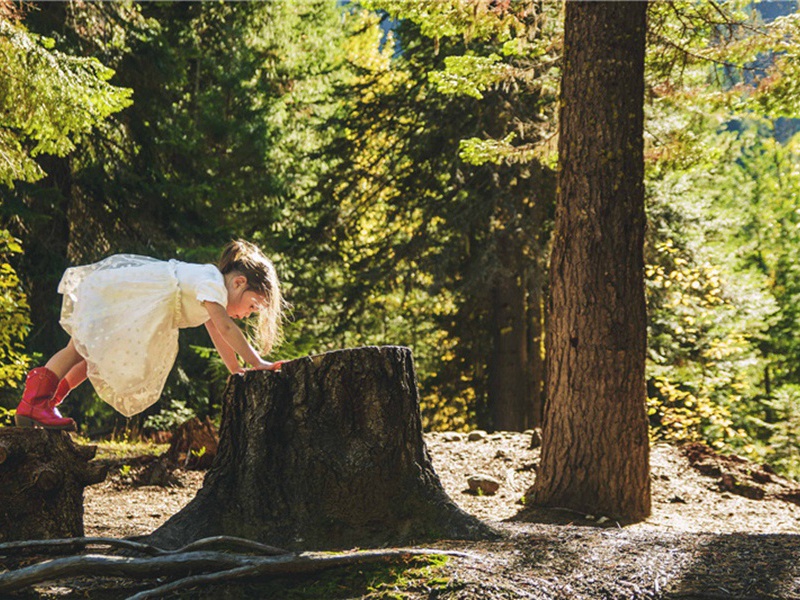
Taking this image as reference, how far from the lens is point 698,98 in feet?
30.8

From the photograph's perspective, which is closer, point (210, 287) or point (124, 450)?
point (210, 287)

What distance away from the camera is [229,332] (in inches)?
191

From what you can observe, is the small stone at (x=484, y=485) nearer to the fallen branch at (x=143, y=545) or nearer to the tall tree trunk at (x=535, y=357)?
the fallen branch at (x=143, y=545)

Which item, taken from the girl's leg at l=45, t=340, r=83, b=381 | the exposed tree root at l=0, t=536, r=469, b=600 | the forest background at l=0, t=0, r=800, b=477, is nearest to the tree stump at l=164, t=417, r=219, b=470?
the forest background at l=0, t=0, r=800, b=477

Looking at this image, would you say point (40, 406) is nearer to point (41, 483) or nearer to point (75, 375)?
point (75, 375)

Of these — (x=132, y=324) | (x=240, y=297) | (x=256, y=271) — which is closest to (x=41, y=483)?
(x=132, y=324)

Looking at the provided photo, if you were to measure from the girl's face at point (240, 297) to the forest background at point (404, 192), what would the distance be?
3931mm

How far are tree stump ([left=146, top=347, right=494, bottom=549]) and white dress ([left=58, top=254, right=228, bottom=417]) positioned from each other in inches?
31.2

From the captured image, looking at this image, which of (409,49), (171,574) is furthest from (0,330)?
(409,49)

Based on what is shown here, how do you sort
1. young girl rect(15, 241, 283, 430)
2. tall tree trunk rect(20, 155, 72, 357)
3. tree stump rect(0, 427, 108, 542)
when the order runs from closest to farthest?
tree stump rect(0, 427, 108, 542) < young girl rect(15, 241, 283, 430) < tall tree trunk rect(20, 155, 72, 357)

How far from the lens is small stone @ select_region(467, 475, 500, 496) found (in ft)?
25.8

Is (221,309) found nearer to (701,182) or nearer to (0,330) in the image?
(0,330)

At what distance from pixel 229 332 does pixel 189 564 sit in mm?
1714

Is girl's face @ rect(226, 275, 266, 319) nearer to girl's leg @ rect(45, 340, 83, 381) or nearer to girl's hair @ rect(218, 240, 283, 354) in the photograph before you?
girl's hair @ rect(218, 240, 283, 354)
